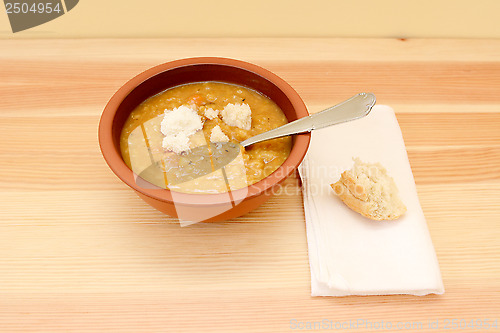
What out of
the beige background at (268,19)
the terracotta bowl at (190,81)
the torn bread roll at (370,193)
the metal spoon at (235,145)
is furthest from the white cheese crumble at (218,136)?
the beige background at (268,19)

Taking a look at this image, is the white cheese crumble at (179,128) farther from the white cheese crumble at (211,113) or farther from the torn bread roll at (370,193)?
the torn bread roll at (370,193)

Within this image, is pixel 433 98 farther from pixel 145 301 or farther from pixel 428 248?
pixel 145 301

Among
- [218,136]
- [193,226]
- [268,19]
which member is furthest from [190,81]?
[268,19]

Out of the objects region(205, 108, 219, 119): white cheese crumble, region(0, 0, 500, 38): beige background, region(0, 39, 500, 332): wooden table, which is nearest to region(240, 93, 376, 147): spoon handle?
region(205, 108, 219, 119): white cheese crumble

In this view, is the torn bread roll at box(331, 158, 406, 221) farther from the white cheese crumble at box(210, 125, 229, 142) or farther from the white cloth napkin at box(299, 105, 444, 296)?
the white cheese crumble at box(210, 125, 229, 142)

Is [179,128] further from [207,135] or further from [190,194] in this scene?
[190,194]

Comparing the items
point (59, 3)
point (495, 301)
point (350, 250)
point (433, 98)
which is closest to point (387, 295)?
point (350, 250)
